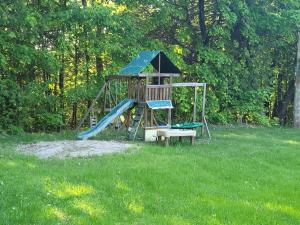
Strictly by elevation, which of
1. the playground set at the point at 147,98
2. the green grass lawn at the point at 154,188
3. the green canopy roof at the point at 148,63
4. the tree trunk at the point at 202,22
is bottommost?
the green grass lawn at the point at 154,188

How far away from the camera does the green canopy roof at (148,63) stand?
52.8ft

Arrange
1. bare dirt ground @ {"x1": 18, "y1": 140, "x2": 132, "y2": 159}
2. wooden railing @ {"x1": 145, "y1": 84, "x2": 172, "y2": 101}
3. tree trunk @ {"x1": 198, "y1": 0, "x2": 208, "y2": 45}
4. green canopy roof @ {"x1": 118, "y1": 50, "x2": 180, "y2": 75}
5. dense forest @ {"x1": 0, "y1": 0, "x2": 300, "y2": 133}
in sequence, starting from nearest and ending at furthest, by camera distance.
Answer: bare dirt ground @ {"x1": 18, "y1": 140, "x2": 132, "y2": 159}, wooden railing @ {"x1": 145, "y1": 84, "x2": 172, "y2": 101}, green canopy roof @ {"x1": 118, "y1": 50, "x2": 180, "y2": 75}, dense forest @ {"x1": 0, "y1": 0, "x2": 300, "y2": 133}, tree trunk @ {"x1": 198, "y1": 0, "x2": 208, "y2": 45}

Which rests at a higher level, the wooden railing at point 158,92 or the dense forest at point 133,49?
the dense forest at point 133,49

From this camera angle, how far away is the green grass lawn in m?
7.61

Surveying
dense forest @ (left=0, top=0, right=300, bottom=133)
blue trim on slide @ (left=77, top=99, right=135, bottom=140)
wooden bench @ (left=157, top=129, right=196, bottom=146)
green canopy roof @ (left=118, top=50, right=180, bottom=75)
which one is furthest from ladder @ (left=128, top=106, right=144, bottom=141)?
dense forest @ (left=0, top=0, right=300, bottom=133)

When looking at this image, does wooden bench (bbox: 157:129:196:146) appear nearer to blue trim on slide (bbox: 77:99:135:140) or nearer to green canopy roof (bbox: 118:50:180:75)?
blue trim on slide (bbox: 77:99:135:140)

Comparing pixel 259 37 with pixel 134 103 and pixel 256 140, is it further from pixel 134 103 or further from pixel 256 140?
pixel 134 103

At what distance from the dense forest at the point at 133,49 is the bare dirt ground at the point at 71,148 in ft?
14.9

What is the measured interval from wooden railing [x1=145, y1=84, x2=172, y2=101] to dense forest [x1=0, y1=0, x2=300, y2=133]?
4.42m

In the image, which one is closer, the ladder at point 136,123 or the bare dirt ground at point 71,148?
the bare dirt ground at point 71,148

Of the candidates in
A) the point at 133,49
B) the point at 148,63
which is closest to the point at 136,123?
the point at 148,63

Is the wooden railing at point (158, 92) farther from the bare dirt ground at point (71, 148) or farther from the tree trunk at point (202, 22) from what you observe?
the tree trunk at point (202, 22)

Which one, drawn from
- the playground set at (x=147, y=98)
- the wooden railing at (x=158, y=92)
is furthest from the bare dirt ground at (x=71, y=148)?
Answer: the wooden railing at (x=158, y=92)

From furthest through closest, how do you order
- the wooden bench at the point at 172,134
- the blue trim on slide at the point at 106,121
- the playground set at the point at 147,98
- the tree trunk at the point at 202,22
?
the tree trunk at the point at 202,22 → the playground set at the point at 147,98 → the blue trim on slide at the point at 106,121 → the wooden bench at the point at 172,134
